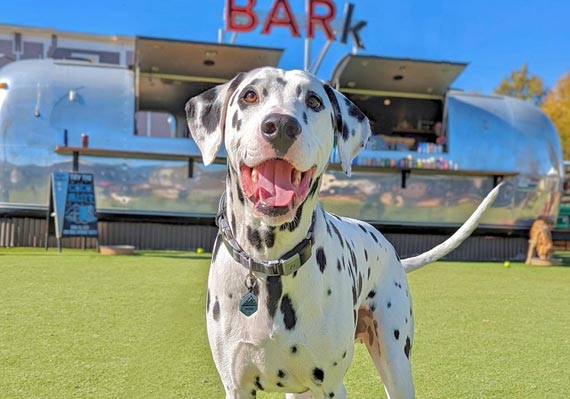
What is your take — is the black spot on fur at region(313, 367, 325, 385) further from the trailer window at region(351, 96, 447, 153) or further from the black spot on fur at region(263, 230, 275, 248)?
the trailer window at region(351, 96, 447, 153)

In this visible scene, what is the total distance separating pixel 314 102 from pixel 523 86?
32565 millimetres

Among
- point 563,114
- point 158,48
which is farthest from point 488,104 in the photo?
point 563,114

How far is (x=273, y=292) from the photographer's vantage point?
2.06m

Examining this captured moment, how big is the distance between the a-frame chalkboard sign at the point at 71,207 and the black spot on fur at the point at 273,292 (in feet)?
28.5

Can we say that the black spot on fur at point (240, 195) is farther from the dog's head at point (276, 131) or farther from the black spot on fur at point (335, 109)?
the black spot on fur at point (335, 109)

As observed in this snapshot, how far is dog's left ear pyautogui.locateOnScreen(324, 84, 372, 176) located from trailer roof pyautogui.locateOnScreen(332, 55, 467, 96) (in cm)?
993

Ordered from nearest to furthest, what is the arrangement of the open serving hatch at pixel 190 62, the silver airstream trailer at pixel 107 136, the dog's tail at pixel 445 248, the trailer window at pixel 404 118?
the dog's tail at pixel 445 248
the silver airstream trailer at pixel 107 136
the open serving hatch at pixel 190 62
the trailer window at pixel 404 118

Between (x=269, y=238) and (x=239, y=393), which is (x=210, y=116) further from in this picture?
(x=239, y=393)

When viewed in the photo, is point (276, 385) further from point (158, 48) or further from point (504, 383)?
Result: point (158, 48)

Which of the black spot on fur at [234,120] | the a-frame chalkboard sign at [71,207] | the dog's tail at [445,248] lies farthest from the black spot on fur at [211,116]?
the a-frame chalkboard sign at [71,207]

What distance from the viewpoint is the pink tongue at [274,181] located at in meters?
1.91

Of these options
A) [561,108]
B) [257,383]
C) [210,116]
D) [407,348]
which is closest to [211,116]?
[210,116]

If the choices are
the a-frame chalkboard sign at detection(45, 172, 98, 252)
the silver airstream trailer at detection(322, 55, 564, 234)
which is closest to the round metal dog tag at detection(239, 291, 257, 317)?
the a-frame chalkboard sign at detection(45, 172, 98, 252)

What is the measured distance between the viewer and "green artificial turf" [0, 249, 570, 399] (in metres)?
3.23
